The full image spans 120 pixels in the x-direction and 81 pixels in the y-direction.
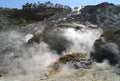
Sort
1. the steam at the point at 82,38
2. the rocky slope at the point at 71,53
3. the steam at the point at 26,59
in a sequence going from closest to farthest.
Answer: the rocky slope at the point at 71,53 → the steam at the point at 26,59 → the steam at the point at 82,38

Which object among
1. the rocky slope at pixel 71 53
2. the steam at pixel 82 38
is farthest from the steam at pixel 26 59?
the steam at pixel 82 38

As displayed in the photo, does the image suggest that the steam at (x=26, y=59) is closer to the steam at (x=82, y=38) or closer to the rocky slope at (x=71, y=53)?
the rocky slope at (x=71, y=53)

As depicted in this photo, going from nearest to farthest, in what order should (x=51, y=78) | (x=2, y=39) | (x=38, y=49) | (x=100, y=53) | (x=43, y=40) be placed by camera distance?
(x=51, y=78) → (x=100, y=53) → (x=38, y=49) → (x=43, y=40) → (x=2, y=39)

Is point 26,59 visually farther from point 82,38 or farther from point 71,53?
point 82,38

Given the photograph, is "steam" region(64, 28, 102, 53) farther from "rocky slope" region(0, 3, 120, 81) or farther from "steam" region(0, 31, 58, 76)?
"steam" region(0, 31, 58, 76)

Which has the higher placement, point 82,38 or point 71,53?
point 82,38

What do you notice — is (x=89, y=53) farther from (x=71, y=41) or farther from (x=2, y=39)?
(x=2, y=39)

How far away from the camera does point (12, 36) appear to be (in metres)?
42.5

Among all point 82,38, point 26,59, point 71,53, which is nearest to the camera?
point 71,53

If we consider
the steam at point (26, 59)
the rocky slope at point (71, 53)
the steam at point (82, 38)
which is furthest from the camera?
the steam at point (82, 38)

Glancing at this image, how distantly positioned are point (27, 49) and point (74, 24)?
26.8 feet

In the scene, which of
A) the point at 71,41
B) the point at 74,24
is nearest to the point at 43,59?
the point at 71,41

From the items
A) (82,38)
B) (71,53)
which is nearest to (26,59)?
(71,53)

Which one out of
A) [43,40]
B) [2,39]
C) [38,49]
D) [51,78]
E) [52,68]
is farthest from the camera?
[2,39]
